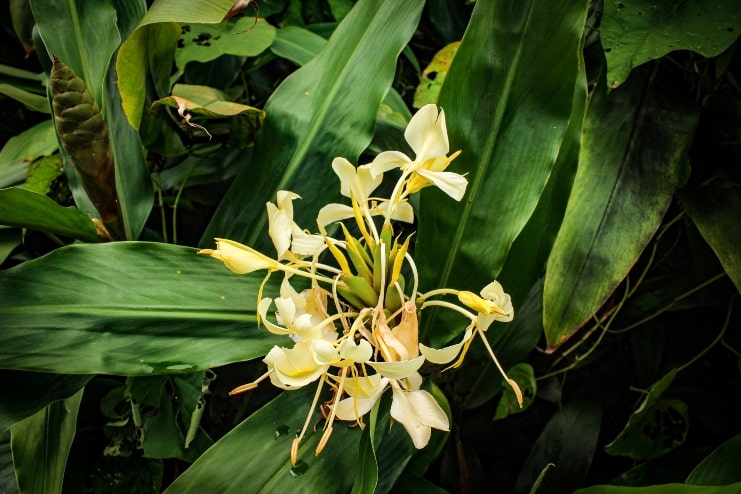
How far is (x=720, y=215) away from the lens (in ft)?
2.36

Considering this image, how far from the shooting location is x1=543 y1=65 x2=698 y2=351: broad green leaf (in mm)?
649

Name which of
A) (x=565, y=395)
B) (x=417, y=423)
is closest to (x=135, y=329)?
(x=417, y=423)

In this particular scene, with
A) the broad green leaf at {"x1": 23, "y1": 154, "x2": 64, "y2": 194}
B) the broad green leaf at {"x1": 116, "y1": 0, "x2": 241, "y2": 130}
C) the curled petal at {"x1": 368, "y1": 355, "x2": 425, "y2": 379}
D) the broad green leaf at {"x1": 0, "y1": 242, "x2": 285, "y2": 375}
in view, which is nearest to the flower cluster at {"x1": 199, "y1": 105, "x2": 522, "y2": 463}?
the curled petal at {"x1": 368, "y1": 355, "x2": 425, "y2": 379}

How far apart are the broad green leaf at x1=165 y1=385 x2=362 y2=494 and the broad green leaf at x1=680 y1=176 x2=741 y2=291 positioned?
44 cm

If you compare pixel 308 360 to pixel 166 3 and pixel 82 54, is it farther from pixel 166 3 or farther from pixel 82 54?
pixel 82 54

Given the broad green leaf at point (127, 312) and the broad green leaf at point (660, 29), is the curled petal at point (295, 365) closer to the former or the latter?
the broad green leaf at point (127, 312)

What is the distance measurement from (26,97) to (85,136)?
0.90 ft

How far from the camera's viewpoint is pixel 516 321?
88cm

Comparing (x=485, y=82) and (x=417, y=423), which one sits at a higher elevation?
(x=485, y=82)

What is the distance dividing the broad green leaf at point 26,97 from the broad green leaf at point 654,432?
86cm

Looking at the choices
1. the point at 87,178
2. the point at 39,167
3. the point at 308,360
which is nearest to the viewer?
the point at 308,360

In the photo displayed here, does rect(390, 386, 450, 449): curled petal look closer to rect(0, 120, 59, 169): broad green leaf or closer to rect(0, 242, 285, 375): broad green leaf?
rect(0, 242, 285, 375): broad green leaf

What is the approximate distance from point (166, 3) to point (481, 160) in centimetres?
36

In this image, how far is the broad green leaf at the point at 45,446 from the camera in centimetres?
67
